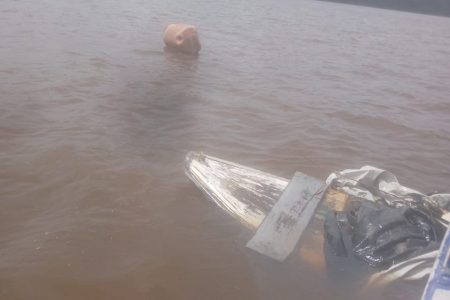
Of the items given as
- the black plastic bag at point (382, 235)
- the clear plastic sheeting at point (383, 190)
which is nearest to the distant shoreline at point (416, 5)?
the clear plastic sheeting at point (383, 190)

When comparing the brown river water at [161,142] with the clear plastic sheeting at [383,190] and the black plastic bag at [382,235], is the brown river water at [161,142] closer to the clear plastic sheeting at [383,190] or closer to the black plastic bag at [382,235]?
the black plastic bag at [382,235]

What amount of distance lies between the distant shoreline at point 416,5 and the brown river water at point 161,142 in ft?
140

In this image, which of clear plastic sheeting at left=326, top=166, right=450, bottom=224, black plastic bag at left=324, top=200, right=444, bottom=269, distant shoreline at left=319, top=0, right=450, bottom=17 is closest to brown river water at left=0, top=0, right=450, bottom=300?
black plastic bag at left=324, top=200, right=444, bottom=269

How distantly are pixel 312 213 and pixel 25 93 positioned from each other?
5.16m

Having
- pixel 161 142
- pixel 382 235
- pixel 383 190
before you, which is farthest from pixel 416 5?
pixel 382 235

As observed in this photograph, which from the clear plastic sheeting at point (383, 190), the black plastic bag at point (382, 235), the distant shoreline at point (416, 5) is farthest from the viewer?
the distant shoreline at point (416, 5)

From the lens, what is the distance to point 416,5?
50.7m

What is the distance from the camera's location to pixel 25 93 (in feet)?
22.2

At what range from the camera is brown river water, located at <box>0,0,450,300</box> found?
134 inches

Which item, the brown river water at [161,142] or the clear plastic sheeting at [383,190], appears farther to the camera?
the clear plastic sheeting at [383,190]

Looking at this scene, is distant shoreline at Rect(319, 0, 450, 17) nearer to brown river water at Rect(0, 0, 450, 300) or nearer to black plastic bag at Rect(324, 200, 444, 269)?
brown river water at Rect(0, 0, 450, 300)

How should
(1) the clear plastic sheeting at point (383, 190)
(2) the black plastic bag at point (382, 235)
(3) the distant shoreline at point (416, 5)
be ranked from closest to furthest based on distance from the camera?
(2) the black plastic bag at point (382, 235) < (1) the clear plastic sheeting at point (383, 190) < (3) the distant shoreline at point (416, 5)

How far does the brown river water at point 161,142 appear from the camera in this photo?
3.41 metres

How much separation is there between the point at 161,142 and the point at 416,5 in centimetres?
5417
